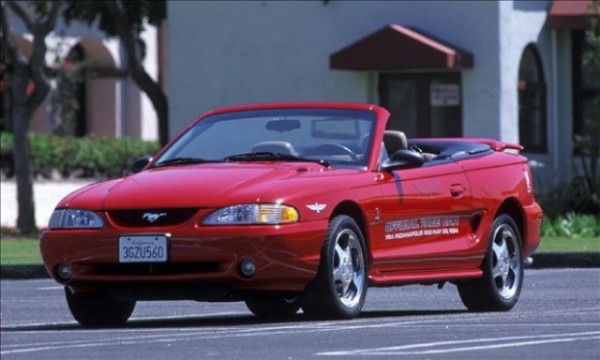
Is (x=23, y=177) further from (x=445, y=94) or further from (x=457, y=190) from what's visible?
(x=457, y=190)

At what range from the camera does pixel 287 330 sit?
1020cm

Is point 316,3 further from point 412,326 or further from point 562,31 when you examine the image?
point 412,326

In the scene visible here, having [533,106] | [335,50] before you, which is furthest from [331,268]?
[533,106]

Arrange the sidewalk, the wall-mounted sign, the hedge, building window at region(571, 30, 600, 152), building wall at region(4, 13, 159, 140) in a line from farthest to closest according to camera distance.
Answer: building wall at region(4, 13, 159, 140), the hedge, the sidewalk, building window at region(571, 30, 600, 152), the wall-mounted sign

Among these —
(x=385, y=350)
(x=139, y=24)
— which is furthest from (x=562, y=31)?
(x=385, y=350)

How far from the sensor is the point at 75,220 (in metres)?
10.8

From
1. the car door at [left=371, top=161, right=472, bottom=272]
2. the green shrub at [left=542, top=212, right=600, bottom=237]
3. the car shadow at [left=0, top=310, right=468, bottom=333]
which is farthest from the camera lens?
the green shrub at [left=542, top=212, right=600, bottom=237]

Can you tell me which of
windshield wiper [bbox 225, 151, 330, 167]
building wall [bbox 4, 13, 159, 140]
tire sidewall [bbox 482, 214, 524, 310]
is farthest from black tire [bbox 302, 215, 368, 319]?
building wall [bbox 4, 13, 159, 140]

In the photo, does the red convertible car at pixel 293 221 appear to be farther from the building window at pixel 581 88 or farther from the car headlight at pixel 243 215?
the building window at pixel 581 88

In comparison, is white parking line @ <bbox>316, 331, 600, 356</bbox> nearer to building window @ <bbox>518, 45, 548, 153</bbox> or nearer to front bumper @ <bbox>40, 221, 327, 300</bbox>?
front bumper @ <bbox>40, 221, 327, 300</bbox>

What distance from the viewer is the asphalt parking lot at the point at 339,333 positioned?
8945 mm

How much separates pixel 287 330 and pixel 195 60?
17116 mm

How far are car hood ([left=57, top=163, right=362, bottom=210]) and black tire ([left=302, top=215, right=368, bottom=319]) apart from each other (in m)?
0.32

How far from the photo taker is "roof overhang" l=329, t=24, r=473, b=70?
2444 cm
